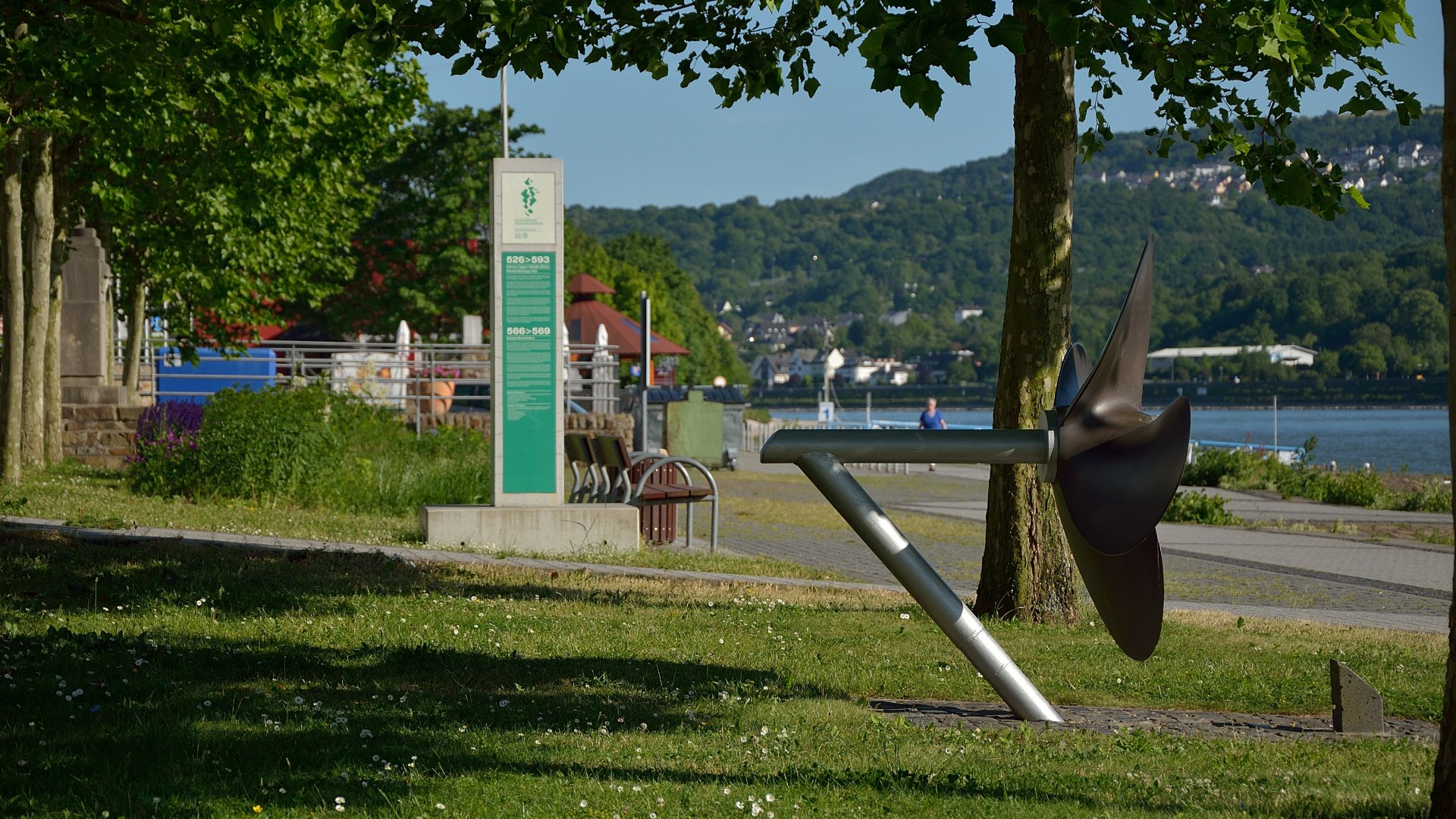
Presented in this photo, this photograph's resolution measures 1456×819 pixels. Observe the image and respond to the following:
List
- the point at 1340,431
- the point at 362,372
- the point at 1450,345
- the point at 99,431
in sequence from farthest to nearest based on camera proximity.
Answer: the point at 1340,431 < the point at 362,372 < the point at 99,431 < the point at 1450,345

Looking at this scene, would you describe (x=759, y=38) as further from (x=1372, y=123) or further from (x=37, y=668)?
(x=1372, y=123)

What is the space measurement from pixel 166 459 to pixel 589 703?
36.8 feet

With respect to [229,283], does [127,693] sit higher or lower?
lower

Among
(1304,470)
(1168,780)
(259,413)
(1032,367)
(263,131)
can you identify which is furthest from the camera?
(1304,470)

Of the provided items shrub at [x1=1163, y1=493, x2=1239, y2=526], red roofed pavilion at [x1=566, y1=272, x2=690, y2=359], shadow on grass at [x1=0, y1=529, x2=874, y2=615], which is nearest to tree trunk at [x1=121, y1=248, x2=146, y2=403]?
shadow on grass at [x1=0, y1=529, x2=874, y2=615]

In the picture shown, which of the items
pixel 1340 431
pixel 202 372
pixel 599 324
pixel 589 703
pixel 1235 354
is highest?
pixel 1235 354

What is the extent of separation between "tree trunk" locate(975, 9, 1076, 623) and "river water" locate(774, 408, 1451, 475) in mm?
20771

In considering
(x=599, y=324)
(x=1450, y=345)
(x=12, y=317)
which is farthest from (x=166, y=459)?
(x=599, y=324)

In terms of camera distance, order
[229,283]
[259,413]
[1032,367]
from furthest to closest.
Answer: [229,283], [259,413], [1032,367]

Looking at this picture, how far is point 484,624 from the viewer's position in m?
7.54

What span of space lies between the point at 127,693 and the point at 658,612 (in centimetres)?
360

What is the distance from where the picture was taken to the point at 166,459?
50.1 feet

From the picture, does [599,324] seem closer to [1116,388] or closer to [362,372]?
[362,372]

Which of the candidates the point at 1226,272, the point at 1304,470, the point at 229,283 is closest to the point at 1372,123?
the point at 1226,272
